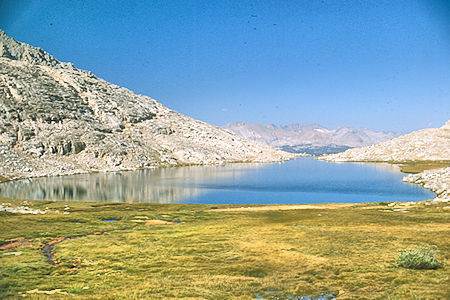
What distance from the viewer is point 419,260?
28844 mm

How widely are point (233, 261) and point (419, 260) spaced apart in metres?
→ 15.7

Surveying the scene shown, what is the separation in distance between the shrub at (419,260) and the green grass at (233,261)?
0.74 metres

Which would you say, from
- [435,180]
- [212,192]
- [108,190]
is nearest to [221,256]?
[212,192]

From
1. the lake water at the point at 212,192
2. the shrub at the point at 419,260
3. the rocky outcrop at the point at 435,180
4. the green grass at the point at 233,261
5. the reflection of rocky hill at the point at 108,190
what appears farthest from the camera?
the rocky outcrop at the point at 435,180

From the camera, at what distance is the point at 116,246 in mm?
43531

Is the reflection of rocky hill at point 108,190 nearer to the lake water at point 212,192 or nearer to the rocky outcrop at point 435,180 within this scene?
the lake water at point 212,192

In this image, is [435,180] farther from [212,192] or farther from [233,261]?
[233,261]

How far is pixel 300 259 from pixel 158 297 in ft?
47.9

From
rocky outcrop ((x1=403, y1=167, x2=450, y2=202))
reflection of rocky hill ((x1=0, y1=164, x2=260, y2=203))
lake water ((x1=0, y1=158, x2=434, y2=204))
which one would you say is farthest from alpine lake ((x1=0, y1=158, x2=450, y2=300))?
rocky outcrop ((x1=403, y1=167, x2=450, y2=202))

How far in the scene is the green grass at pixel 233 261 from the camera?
26078 mm

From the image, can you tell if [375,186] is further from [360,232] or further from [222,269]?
[222,269]

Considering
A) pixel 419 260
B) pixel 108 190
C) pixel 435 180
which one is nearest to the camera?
pixel 419 260

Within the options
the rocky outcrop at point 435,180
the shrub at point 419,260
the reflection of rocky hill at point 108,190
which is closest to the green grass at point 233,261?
the shrub at point 419,260

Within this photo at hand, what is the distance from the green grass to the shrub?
74cm
